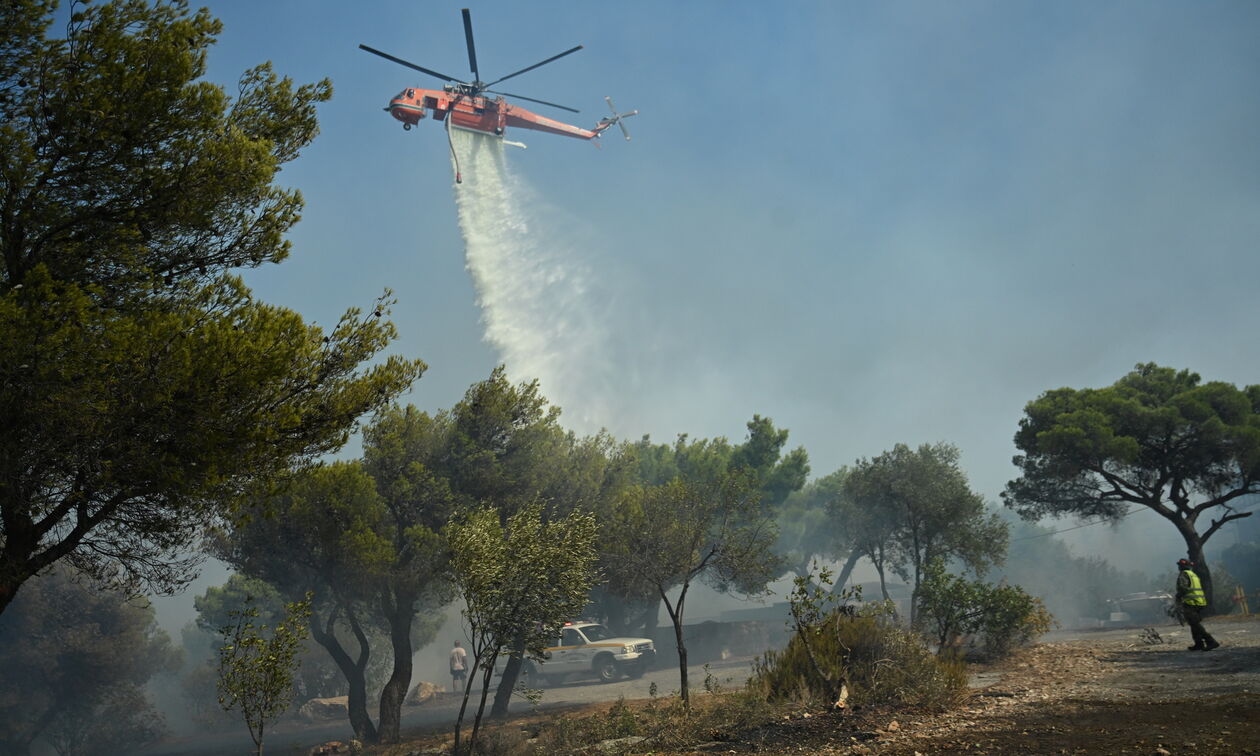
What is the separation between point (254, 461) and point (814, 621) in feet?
38.3

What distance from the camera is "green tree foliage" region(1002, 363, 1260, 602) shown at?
30547 mm

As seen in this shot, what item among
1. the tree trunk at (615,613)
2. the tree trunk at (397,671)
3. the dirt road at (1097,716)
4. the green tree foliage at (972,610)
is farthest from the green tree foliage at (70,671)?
the dirt road at (1097,716)

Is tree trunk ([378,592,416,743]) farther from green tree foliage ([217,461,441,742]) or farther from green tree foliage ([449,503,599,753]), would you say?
green tree foliage ([449,503,599,753])

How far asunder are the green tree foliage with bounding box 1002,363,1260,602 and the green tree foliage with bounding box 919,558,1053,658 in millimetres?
13553

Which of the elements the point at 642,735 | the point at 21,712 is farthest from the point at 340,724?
the point at 642,735

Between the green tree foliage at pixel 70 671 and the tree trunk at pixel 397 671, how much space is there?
21.2 meters

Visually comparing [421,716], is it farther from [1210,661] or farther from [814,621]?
[1210,661]

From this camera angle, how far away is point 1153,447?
105ft

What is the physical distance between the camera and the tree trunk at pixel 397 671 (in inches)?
872

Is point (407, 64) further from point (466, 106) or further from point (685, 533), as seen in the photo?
point (685, 533)

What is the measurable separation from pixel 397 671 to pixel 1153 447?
3252cm

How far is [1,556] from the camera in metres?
9.84

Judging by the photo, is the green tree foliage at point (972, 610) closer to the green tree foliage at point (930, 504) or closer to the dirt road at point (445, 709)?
the dirt road at point (445, 709)

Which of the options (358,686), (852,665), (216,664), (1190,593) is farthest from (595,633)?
(216,664)
